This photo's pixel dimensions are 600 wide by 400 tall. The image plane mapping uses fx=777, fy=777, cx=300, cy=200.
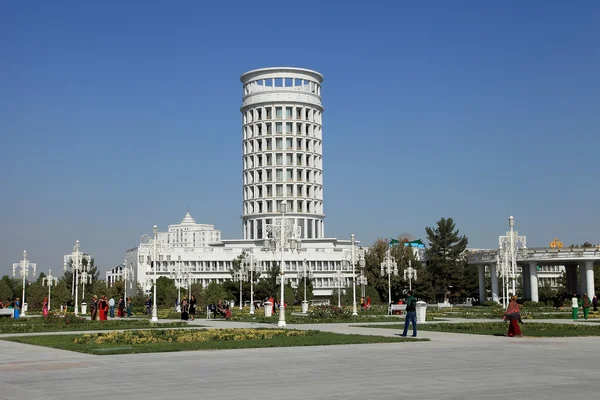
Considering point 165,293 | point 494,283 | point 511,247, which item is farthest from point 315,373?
point 494,283

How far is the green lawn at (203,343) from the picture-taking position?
22.9m

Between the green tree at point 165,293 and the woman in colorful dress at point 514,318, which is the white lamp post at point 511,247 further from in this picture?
the green tree at point 165,293

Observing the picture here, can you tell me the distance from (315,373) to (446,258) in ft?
363

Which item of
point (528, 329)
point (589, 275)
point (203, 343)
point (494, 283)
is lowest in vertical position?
point (528, 329)

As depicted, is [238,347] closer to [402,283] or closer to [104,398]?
[104,398]

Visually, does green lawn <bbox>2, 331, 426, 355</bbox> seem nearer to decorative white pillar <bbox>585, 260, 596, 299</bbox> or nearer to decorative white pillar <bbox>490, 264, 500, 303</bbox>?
decorative white pillar <bbox>585, 260, 596, 299</bbox>

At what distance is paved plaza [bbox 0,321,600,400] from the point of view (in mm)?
13523

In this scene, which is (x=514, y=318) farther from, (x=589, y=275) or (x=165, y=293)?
(x=165, y=293)

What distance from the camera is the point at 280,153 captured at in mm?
148750

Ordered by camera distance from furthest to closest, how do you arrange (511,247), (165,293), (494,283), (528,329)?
(494,283), (165,293), (511,247), (528,329)

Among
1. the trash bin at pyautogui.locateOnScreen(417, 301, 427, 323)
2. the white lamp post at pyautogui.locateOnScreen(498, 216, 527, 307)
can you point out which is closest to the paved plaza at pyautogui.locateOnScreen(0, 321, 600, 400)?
the trash bin at pyautogui.locateOnScreen(417, 301, 427, 323)

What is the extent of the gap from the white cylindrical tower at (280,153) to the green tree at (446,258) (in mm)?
30774

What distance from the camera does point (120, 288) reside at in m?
144

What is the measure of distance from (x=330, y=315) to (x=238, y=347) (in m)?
24.3
